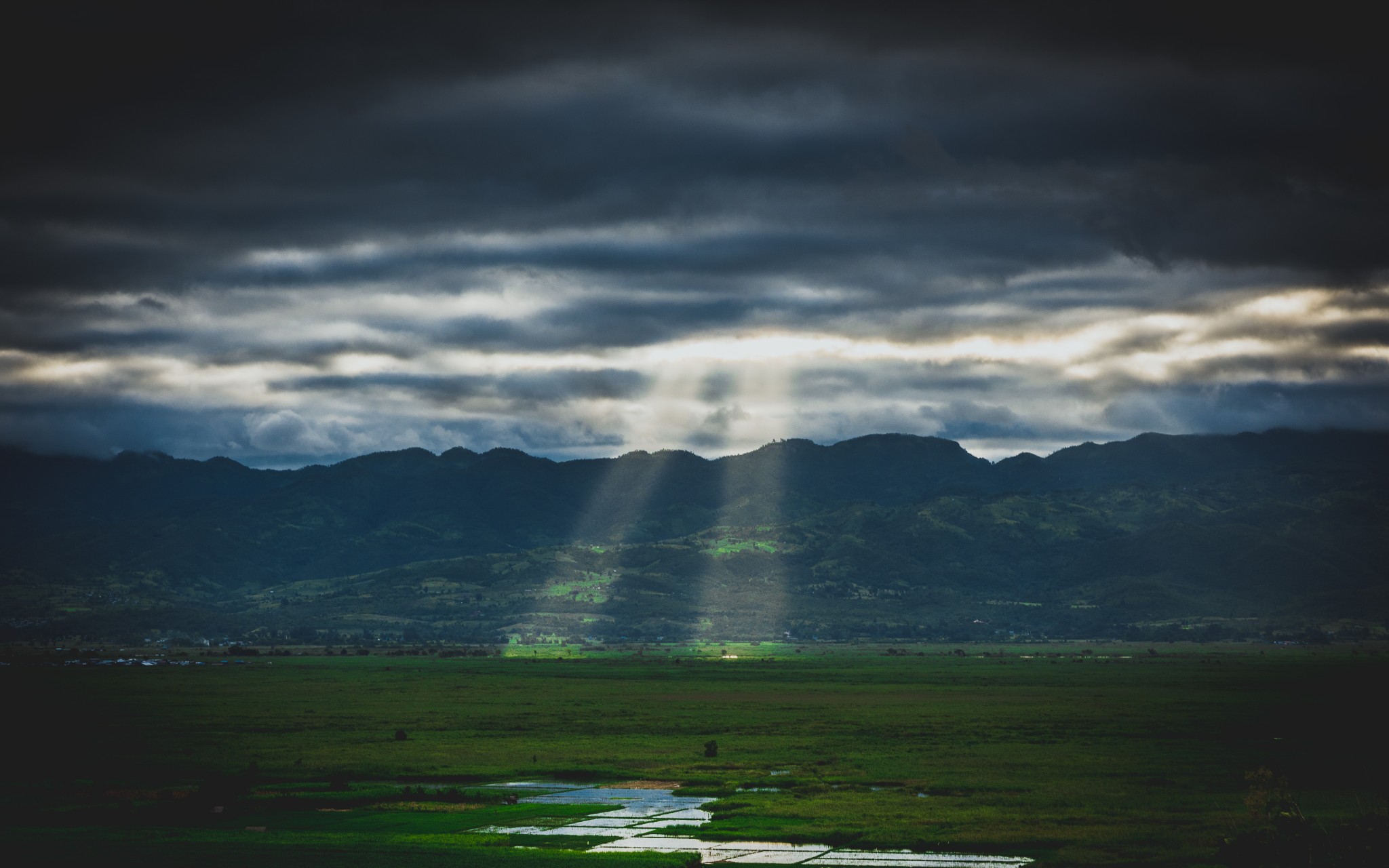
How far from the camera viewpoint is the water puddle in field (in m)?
61.6

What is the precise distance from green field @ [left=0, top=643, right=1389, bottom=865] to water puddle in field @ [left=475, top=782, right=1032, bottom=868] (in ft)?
6.22

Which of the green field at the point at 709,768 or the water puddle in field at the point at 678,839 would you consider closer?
the water puddle in field at the point at 678,839

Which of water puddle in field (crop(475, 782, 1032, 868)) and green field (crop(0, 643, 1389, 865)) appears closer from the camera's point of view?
water puddle in field (crop(475, 782, 1032, 868))

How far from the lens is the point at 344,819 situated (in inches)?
2945

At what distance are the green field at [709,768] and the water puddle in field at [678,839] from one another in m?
Answer: 1.90

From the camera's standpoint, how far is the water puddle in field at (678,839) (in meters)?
61.6

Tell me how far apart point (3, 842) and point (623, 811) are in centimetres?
3452

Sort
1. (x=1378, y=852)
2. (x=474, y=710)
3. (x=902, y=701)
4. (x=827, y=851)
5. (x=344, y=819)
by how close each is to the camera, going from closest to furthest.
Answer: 1. (x=1378, y=852)
2. (x=827, y=851)
3. (x=344, y=819)
4. (x=474, y=710)
5. (x=902, y=701)

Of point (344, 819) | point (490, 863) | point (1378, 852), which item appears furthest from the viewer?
point (344, 819)

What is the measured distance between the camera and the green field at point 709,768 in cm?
6688

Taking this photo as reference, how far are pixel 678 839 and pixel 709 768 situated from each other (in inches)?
1200

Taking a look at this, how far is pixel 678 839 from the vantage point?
6781cm

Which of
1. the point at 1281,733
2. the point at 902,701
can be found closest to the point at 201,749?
the point at 902,701

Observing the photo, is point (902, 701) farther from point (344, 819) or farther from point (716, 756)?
point (344, 819)
